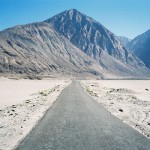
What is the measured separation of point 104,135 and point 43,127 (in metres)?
3.34

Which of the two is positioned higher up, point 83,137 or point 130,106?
point 83,137

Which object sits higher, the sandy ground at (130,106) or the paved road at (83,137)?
the paved road at (83,137)

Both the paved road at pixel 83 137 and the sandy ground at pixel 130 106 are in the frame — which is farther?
the sandy ground at pixel 130 106

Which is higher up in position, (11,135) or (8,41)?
(8,41)

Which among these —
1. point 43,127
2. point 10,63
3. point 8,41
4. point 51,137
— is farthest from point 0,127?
point 8,41

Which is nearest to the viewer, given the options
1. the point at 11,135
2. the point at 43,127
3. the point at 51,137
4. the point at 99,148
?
the point at 99,148

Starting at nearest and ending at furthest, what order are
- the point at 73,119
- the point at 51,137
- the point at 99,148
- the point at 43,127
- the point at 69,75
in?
the point at 99,148
the point at 51,137
the point at 43,127
the point at 73,119
the point at 69,75

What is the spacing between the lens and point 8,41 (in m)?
192

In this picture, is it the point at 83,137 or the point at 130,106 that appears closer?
the point at 83,137

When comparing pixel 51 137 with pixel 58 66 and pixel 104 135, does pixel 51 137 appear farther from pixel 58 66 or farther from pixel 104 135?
pixel 58 66

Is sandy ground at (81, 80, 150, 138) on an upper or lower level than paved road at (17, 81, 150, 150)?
lower

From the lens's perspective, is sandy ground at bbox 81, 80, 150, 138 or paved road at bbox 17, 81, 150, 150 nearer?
paved road at bbox 17, 81, 150, 150

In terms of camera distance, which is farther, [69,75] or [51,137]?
[69,75]

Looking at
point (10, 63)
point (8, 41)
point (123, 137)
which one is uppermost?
point (8, 41)
